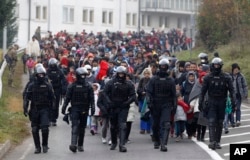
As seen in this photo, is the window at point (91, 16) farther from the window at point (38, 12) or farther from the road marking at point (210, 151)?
the road marking at point (210, 151)

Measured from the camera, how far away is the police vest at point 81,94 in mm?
18516

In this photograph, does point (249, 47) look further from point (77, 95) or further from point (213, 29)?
point (77, 95)

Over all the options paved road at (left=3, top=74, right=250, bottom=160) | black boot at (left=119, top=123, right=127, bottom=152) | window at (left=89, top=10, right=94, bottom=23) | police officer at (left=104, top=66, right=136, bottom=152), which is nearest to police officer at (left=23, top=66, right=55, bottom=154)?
paved road at (left=3, top=74, right=250, bottom=160)

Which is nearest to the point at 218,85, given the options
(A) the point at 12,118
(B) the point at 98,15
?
(A) the point at 12,118

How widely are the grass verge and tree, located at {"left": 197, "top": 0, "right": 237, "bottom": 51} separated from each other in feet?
50.8

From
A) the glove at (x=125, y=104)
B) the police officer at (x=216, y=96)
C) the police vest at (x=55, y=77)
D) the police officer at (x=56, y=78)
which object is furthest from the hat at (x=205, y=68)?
the police vest at (x=55, y=77)

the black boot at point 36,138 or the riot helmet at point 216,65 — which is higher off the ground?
the riot helmet at point 216,65

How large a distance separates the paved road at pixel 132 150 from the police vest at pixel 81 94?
1.04m

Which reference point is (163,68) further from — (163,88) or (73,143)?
(73,143)

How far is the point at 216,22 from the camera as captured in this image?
48.8 meters

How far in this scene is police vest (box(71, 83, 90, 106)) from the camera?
18516 mm

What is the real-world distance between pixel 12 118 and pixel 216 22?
84.5 feet

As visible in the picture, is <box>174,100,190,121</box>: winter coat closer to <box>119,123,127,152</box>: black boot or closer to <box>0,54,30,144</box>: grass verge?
<box>119,123,127,152</box>: black boot

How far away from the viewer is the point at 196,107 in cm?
2050
